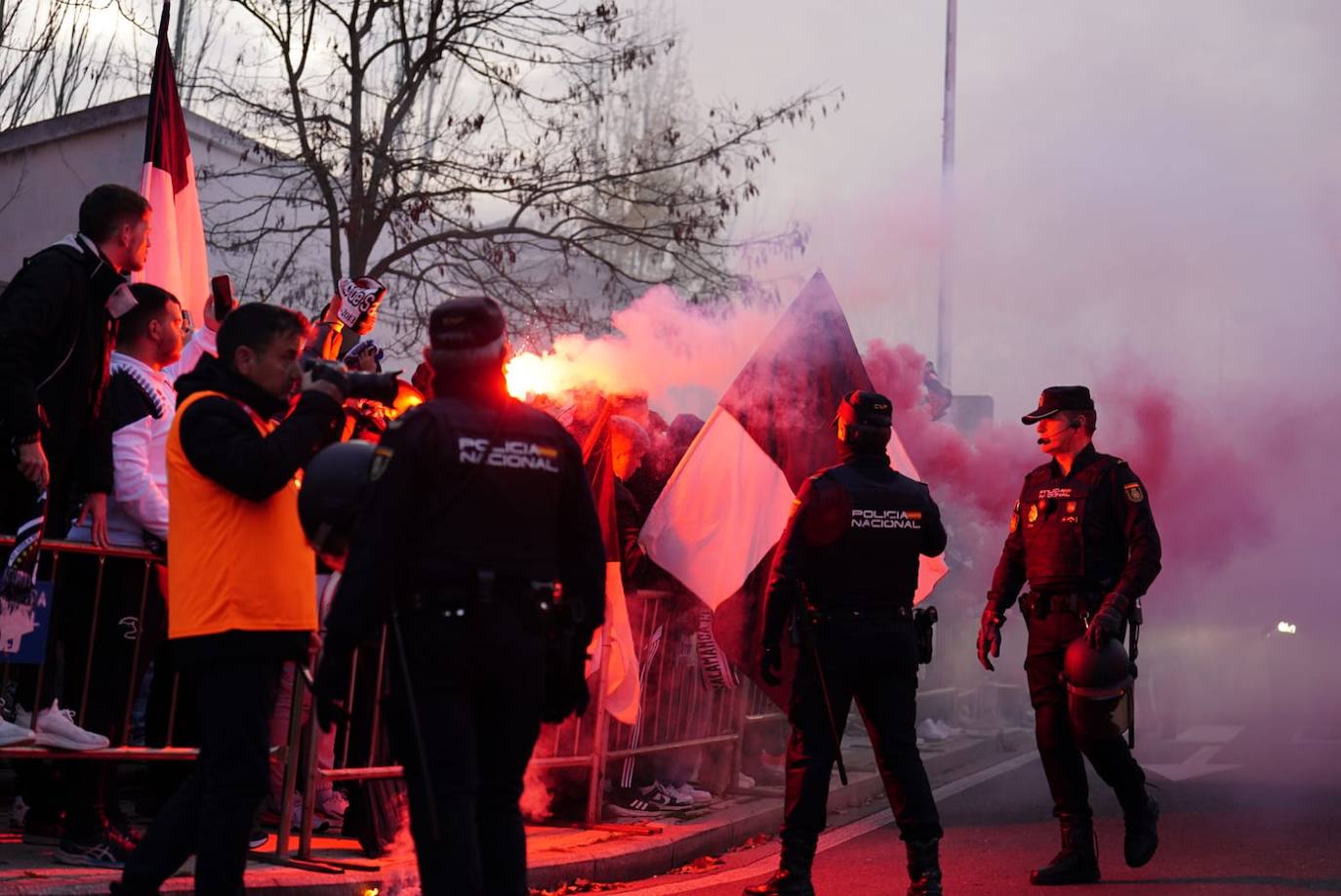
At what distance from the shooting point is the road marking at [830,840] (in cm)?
728

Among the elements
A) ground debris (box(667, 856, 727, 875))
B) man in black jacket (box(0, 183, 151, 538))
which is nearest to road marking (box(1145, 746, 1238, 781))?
ground debris (box(667, 856, 727, 875))

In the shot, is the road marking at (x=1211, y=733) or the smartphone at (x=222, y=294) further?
the road marking at (x=1211, y=733)

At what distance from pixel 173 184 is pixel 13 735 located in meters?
4.43

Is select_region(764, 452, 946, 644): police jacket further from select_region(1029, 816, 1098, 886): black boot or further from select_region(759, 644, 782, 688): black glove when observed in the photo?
select_region(1029, 816, 1098, 886): black boot

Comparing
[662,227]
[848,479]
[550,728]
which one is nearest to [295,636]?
[848,479]

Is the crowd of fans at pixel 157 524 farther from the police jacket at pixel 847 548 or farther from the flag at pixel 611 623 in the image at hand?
the police jacket at pixel 847 548

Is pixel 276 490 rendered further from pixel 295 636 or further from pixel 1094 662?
pixel 1094 662

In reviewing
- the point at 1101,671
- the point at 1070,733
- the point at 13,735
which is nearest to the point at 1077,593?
the point at 1101,671

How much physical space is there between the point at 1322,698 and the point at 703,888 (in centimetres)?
1612

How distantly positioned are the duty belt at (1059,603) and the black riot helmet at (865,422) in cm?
137

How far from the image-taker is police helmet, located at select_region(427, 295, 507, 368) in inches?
178

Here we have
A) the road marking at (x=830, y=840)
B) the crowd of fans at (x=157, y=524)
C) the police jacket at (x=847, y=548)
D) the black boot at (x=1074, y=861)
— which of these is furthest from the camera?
the black boot at (x=1074, y=861)

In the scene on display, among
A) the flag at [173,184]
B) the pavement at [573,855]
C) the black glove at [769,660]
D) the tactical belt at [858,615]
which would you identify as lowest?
the pavement at [573,855]

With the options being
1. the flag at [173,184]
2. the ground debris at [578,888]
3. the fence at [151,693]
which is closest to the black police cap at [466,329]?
the fence at [151,693]
